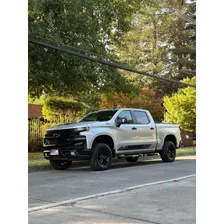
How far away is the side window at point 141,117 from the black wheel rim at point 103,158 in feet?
6.62

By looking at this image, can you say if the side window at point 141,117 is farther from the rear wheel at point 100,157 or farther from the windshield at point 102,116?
the rear wheel at point 100,157

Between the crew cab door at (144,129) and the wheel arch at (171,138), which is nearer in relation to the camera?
the crew cab door at (144,129)

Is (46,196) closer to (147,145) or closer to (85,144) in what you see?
(85,144)

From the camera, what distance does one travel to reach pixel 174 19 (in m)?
36.5

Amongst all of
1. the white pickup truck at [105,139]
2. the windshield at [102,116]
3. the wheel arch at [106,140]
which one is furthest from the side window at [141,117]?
the wheel arch at [106,140]

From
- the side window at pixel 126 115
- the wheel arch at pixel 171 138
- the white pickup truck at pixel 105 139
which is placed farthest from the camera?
the wheel arch at pixel 171 138

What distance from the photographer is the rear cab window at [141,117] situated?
469 inches

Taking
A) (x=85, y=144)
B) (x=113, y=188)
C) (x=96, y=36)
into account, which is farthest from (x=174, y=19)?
(x=113, y=188)

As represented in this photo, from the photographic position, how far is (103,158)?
1038cm

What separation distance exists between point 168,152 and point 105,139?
336cm

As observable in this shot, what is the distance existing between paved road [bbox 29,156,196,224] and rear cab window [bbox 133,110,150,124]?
3.53 m
